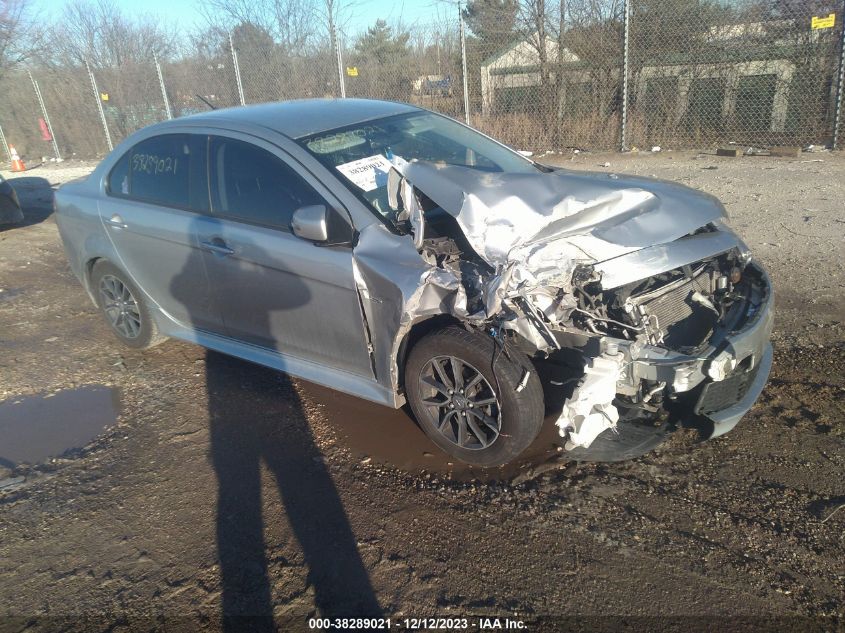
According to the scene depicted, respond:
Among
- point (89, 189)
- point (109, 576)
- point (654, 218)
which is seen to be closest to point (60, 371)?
point (89, 189)

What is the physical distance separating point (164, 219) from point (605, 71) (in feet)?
30.0

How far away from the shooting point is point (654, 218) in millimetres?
3336


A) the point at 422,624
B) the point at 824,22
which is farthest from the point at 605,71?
the point at 422,624

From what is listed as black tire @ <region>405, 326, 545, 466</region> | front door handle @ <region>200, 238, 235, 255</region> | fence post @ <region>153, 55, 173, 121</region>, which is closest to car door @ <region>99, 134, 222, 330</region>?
front door handle @ <region>200, 238, 235, 255</region>

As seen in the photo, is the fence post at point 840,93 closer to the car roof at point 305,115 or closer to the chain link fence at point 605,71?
the chain link fence at point 605,71

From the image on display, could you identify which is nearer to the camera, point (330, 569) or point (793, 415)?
point (330, 569)

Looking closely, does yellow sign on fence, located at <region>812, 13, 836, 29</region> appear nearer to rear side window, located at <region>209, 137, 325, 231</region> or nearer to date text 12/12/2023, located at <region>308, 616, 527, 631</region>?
rear side window, located at <region>209, 137, 325, 231</region>

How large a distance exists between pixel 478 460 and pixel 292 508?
3.21 feet

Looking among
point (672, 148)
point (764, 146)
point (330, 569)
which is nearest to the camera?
point (330, 569)

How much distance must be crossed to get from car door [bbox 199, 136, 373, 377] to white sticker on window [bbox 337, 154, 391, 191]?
0.21m

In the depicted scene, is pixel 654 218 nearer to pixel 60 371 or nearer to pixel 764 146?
pixel 60 371

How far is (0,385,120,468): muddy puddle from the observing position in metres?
4.09

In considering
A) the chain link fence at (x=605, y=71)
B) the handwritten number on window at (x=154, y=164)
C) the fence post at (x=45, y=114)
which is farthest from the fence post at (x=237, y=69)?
the handwritten number on window at (x=154, y=164)

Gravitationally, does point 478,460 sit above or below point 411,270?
below
